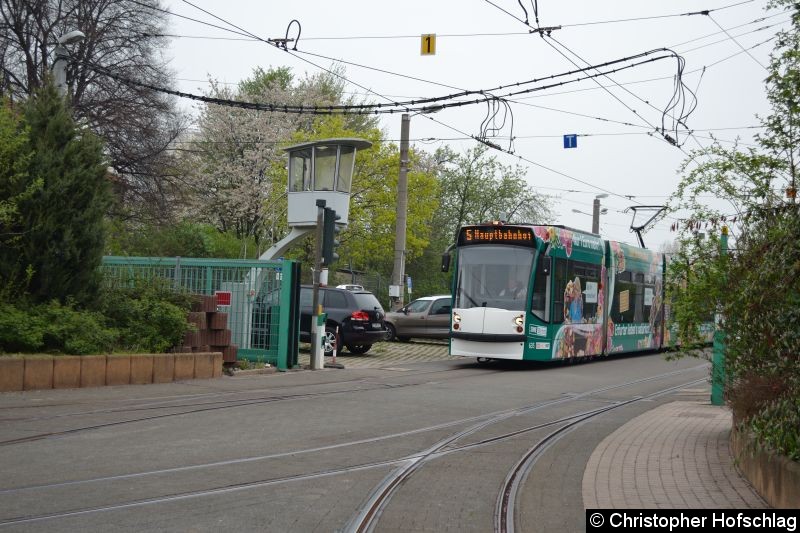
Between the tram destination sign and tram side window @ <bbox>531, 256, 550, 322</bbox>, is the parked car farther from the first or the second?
tram side window @ <bbox>531, 256, 550, 322</bbox>

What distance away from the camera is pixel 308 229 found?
23.2 m

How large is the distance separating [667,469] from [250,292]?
39.3 ft

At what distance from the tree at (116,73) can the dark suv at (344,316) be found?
1049cm

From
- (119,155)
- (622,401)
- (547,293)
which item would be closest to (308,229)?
(547,293)

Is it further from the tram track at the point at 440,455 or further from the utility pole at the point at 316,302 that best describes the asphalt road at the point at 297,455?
the utility pole at the point at 316,302

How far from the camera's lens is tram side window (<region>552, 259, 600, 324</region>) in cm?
2264

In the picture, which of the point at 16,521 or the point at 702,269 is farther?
the point at 702,269

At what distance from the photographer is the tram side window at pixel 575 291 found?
74.3 ft

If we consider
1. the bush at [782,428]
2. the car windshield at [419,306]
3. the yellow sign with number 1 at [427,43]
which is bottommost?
the bush at [782,428]

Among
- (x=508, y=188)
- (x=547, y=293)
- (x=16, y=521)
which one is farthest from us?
(x=508, y=188)

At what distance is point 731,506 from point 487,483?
2136 mm

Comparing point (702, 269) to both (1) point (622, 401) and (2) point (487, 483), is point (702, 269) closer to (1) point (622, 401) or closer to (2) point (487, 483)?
(2) point (487, 483)

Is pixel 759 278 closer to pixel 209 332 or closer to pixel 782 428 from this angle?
pixel 782 428

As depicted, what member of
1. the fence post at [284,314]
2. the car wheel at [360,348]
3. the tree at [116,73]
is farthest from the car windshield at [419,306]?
the fence post at [284,314]
